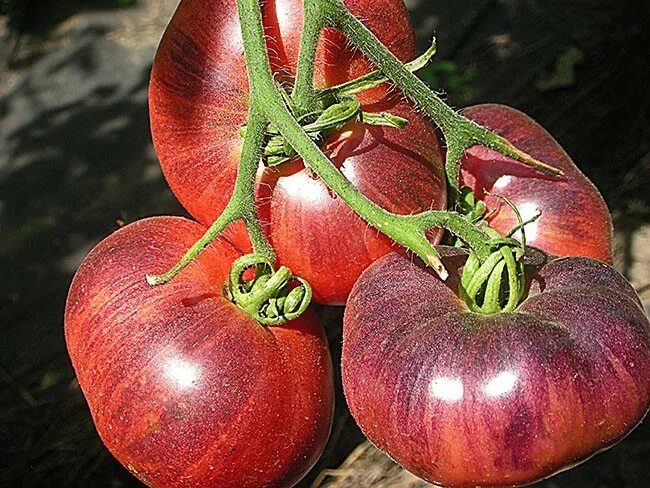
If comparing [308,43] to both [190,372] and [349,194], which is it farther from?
[190,372]

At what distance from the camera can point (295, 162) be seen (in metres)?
0.81

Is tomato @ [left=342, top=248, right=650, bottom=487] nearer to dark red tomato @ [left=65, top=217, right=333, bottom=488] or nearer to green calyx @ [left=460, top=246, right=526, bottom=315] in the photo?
green calyx @ [left=460, top=246, right=526, bottom=315]

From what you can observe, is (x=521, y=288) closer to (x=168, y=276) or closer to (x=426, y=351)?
(x=426, y=351)

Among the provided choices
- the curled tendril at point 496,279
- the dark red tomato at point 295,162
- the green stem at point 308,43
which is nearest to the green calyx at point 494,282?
the curled tendril at point 496,279

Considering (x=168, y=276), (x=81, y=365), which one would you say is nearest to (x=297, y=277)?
(x=168, y=276)

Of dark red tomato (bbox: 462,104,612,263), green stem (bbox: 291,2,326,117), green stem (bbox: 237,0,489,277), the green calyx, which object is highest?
green stem (bbox: 291,2,326,117)

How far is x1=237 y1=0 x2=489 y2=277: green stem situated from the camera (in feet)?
2.32

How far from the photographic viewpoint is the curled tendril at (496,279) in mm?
707

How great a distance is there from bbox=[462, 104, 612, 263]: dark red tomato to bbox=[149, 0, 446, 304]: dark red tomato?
103 mm

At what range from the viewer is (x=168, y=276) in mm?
772

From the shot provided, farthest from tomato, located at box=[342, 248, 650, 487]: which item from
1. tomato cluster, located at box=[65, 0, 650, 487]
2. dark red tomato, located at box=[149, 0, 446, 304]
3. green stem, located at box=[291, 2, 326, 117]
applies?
green stem, located at box=[291, 2, 326, 117]

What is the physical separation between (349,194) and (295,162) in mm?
115

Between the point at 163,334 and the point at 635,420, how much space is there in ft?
1.35

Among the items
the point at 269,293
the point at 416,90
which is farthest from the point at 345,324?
the point at 416,90
